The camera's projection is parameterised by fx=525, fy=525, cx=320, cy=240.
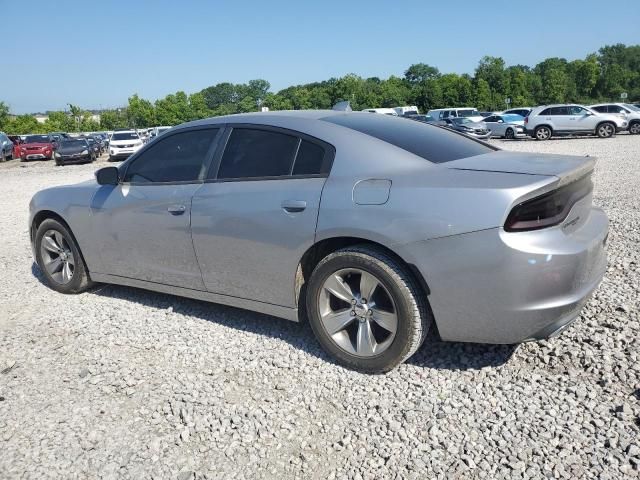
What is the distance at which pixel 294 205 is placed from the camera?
129 inches

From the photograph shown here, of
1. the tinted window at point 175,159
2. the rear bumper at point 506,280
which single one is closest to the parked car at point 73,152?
the tinted window at point 175,159

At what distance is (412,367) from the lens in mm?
3244

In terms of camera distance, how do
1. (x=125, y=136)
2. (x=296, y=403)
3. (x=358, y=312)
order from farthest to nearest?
1. (x=125, y=136)
2. (x=358, y=312)
3. (x=296, y=403)

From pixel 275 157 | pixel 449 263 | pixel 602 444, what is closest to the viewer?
pixel 602 444

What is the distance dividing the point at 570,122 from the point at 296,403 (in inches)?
1030

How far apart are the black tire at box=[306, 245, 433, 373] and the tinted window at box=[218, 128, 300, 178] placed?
74cm

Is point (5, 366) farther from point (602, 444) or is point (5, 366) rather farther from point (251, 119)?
point (602, 444)

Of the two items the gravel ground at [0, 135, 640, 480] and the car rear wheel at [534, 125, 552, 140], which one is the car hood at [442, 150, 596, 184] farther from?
the car rear wheel at [534, 125, 552, 140]

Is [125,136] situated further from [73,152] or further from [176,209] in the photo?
[176,209]

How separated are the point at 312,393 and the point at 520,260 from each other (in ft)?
4.51

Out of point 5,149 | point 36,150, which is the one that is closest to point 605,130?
point 36,150

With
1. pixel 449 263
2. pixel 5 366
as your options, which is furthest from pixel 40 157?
pixel 449 263

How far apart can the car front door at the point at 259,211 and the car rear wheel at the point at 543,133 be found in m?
25.2

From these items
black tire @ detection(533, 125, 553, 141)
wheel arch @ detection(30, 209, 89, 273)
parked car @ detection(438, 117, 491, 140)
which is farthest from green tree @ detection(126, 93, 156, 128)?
wheel arch @ detection(30, 209, 89, 273)
